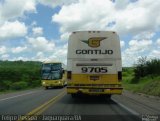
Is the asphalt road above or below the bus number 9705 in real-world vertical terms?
below

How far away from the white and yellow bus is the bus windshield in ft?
86.9

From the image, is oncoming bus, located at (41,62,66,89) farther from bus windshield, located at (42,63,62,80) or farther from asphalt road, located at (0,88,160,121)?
asphalt road, located at (0,88,160,121)

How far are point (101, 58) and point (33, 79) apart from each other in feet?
284

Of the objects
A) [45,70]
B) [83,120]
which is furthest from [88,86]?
[45,70]

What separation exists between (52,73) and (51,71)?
48 centimetres

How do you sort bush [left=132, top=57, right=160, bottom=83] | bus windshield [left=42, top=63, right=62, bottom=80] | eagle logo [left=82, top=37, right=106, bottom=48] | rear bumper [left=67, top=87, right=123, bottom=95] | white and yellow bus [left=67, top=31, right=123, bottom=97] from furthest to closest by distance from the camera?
bush [left=132, top=57, right=160, bottom=83] < bus windshield [left=42, top=63, right=62, bottom=80] < eagle logo [left=82, top=37, right=106, bottom=48] < white and yellow bus [left=67, top=31, right=123, bottom=97] < rear bumper [left=67, top=87, right=123, bottom=95]

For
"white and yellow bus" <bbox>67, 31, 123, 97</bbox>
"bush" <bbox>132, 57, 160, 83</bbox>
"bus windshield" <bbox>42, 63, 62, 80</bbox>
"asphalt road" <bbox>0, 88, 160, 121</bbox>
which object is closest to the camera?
"asphalt road" <bbox>0, 88, 160, 121</bbox>

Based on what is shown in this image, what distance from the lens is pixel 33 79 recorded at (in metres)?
107

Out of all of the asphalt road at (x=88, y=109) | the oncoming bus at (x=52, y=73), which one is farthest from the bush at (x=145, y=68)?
the asphalt road at (x=88, y=109)

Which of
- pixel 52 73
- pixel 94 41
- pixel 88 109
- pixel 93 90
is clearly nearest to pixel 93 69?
pixel 93 90

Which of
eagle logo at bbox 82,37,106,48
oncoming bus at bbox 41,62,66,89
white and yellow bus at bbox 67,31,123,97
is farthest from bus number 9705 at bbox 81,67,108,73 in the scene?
oncoming bus at bbox 41,62,66,89

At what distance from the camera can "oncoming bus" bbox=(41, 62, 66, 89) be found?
48.3 m

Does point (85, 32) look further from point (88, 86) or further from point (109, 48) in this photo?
point (88, 86)

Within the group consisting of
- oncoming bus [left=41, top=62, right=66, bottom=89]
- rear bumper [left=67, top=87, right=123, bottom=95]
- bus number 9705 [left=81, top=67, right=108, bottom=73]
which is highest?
oncoming bus [left=41, top=62, right=66, bottom=89]
